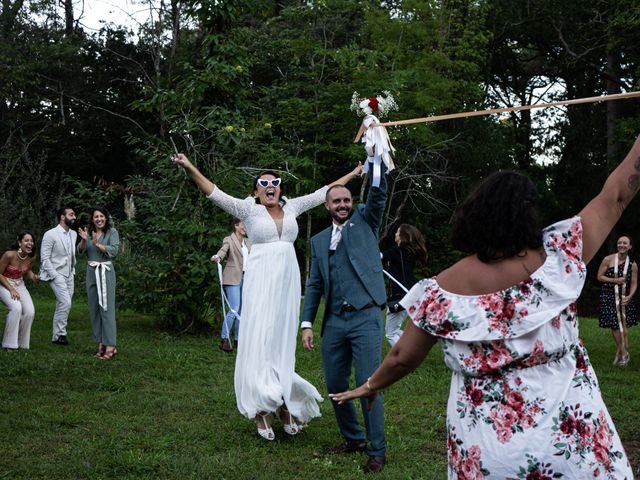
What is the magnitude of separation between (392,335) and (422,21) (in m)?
17.6

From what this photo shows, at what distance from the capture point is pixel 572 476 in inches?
121

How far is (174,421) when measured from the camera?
7750 millimetres

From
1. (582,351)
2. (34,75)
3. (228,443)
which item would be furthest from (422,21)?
(582,351)

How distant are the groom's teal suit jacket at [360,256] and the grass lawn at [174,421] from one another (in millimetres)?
1276

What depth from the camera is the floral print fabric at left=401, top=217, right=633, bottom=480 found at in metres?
3.09

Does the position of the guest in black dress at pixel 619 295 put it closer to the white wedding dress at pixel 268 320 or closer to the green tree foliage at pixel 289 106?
the green tree foliage at pixel 289 106

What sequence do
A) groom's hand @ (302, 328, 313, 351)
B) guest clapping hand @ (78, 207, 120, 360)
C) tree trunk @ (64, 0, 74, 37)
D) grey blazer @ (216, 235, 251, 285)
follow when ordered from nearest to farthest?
groom's hand @ (302, 328, 313, 351) → guest clapping hand @ (78, 207, 120, 360) → grey blazer @ (216, 235, 251, 285) → tree trunk @ (64, 0, 74, 37)

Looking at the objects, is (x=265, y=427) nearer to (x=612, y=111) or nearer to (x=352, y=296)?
(x=352, y=296)

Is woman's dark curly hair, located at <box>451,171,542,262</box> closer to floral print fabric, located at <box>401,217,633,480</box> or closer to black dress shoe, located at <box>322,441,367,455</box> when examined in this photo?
floral print fabric, located at <box>401,217,633,480</box>

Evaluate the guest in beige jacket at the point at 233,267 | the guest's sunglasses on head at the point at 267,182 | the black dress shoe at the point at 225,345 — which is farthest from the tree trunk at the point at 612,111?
the guest's sunglasses on head at the point at 267,182

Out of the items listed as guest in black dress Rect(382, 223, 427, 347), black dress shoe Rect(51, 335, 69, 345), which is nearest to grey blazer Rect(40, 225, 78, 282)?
black dress shoe Rect(51, 335, 69, 345)

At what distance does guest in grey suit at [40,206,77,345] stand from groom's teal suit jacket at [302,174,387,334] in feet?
24.0

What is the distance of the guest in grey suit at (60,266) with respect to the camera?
12875 millimetres

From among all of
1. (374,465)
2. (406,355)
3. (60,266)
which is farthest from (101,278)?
(406,355)
